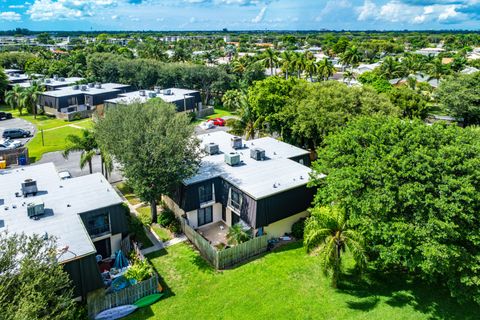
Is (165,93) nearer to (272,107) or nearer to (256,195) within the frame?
(272,107)

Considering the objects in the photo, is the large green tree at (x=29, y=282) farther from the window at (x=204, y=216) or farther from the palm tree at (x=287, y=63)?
the palm tree at (x=287, y=63)

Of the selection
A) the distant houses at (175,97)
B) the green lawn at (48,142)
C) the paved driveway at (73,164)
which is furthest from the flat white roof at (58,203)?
the distant houses at (175,97)

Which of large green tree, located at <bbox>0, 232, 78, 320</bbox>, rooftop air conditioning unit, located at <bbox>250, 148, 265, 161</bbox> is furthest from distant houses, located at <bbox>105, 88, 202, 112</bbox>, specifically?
large green tree, located at <bbox>0, 232, 78, 320</bbox>

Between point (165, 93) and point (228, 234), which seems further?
point (165, 93)

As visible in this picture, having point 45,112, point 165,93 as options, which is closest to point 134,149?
point 165,93

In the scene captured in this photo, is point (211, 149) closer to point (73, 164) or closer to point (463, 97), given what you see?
point (73, 164)

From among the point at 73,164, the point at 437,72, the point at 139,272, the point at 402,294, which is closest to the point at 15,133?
the point at 73,164
